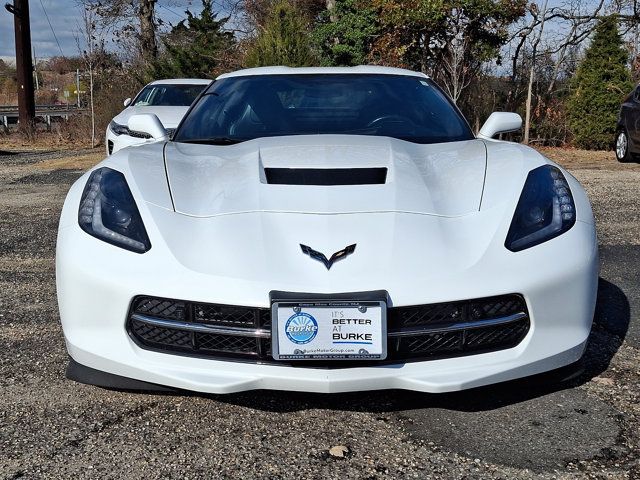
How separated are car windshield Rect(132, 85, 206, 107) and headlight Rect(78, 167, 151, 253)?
8.00 m

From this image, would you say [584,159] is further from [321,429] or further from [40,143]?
[40,143]

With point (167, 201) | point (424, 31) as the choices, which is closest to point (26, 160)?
point (424, 31)

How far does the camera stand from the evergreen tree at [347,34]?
1565 centimetres

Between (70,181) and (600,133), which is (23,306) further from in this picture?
(600,133)

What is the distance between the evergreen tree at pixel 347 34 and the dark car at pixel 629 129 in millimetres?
5553

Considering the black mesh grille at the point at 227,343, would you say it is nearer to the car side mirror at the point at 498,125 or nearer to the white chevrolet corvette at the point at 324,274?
the white chevrolet corvette at the point at 324,274

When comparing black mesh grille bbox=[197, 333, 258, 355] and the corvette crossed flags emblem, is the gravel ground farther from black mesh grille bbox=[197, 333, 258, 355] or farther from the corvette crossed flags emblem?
the corvette crossed flags emblem

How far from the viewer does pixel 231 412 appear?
2488 mm

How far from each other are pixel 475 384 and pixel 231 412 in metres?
0.85

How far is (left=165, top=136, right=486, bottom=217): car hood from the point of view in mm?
2438

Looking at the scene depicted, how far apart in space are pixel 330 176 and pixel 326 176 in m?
0.02

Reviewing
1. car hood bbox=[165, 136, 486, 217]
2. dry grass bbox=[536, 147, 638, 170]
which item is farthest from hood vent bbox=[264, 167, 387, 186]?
dry grass bbox=[536, 147, 638, 170]

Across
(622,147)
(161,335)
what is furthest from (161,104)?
(161,335)

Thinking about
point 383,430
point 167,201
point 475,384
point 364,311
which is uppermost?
point 167,201
